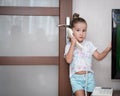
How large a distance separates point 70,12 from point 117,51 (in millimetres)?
521

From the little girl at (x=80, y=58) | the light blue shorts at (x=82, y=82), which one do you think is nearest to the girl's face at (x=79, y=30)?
the little girl at (x=80, y=58)

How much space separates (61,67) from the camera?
201 cm

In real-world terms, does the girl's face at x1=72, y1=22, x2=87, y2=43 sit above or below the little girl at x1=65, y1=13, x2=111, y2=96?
above

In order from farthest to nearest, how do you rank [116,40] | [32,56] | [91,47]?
[32,56], [91,47], [116,40]

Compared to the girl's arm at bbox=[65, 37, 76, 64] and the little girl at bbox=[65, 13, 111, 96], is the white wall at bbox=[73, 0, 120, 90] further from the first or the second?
the girl's arm at bbox=[65, 37, 76, 64]

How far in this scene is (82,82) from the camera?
185cm

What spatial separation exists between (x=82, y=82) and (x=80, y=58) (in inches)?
7.2

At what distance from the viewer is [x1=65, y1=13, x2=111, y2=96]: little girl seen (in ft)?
5.97

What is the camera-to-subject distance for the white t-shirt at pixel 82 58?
73.4 inches

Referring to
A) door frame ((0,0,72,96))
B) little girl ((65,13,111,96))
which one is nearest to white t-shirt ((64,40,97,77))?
little girl ((65,13,111,96))

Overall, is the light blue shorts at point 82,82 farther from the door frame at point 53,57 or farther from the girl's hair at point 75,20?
the girl's hair at point 75,20

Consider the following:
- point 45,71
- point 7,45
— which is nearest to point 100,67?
point 45,71

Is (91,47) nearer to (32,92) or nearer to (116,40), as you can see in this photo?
(116,40)

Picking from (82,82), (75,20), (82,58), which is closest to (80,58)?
(82,58)
